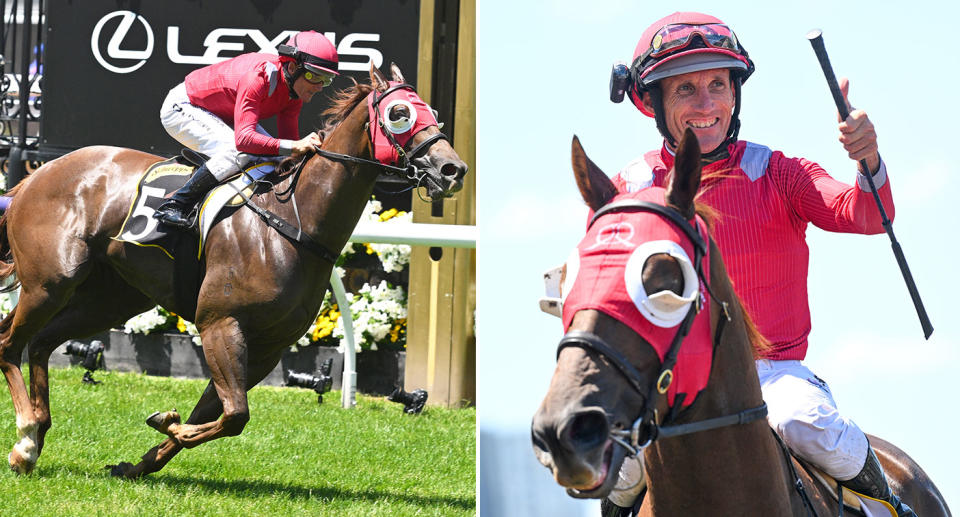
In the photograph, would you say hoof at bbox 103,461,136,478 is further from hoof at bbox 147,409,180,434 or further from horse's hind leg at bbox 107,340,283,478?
hoof at bbox 147,409,180,434

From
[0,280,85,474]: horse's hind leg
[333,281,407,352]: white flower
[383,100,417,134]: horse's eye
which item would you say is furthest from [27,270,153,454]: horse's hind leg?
[333,281,407,352]: white flower

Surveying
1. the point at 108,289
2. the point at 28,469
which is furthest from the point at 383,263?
the point at 28,469

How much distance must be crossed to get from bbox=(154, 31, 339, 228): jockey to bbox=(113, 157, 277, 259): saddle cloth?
7 cm

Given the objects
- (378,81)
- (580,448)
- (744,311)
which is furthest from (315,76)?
(580,448)

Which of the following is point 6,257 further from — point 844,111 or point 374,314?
point 844,111

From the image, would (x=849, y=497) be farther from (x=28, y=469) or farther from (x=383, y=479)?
(x=28, y=469)

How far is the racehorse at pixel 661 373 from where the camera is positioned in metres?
1.72

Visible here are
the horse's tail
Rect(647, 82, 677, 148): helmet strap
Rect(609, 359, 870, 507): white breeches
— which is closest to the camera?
Rect(609, 359, 870, 507): white breeches

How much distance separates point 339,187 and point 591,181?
3.06 metres

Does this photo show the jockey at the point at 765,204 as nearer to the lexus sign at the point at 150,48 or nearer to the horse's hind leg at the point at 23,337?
the horse's hind leg at the point at 23,337

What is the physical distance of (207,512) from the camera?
176 inches

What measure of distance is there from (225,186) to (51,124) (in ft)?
11.4

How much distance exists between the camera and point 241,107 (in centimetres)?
512

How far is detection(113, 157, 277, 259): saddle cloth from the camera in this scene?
507cm
